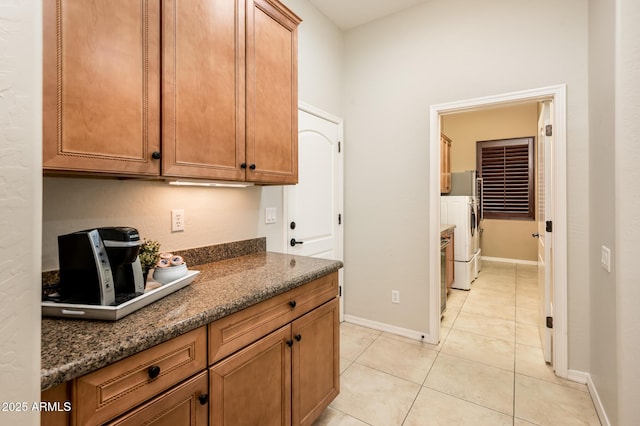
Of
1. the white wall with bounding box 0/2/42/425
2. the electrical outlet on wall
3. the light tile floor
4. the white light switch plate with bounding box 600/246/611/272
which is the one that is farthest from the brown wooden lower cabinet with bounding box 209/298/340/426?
the white light switch plate with bounding box 600/246/611/272

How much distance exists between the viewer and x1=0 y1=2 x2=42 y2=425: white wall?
49 cm

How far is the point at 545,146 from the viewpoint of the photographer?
2.37 m

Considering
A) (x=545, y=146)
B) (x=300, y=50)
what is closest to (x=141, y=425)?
(x=300, y=50)

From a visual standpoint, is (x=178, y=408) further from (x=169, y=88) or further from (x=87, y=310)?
(x=169, y=88)

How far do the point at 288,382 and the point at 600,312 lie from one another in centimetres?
189

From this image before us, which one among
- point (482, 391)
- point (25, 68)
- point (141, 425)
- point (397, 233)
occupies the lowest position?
point (482, 391)

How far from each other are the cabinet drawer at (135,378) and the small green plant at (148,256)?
0.42 metres

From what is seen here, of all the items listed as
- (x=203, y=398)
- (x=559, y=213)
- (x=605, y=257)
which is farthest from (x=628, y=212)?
(x=203, y=398)

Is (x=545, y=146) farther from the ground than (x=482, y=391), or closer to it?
farther from the ground

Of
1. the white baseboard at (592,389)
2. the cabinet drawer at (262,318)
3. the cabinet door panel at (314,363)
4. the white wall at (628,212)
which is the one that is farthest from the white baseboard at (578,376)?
the cabinet drawer at (262,318)

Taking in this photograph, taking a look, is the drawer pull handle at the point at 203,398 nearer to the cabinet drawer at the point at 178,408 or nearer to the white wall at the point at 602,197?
the cabinet drawer at the point at 178,408

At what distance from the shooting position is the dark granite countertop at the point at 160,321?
748 mm

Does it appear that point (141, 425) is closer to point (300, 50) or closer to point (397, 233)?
point (397, 233)

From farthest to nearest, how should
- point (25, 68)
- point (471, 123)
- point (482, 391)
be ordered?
1. point (471, 123)
2. point (482, 391)
3. point (25, 68)
